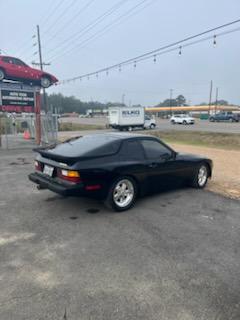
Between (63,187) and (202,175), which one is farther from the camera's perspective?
(202,175)

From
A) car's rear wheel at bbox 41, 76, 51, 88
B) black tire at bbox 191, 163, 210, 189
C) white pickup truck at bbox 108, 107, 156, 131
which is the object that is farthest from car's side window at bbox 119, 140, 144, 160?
white pickup truck at bbox 108, 107, 156, 131

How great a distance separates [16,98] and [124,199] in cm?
1274

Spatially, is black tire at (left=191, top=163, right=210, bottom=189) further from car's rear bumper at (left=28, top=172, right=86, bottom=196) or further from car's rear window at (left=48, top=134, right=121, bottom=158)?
car's rear bumper at (left=28, top=172, right=86, bottom=196)

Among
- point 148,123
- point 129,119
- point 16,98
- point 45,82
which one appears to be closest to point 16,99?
point 16,98

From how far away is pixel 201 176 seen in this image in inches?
262

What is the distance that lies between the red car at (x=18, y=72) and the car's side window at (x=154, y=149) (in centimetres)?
1328

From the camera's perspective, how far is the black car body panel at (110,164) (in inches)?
181

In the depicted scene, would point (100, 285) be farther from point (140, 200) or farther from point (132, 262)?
point (140, 200)

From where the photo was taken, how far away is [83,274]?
308 centimetres

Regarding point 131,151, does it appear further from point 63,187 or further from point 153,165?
point 63,187

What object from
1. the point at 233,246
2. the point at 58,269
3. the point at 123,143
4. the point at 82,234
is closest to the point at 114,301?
the point at 58,269

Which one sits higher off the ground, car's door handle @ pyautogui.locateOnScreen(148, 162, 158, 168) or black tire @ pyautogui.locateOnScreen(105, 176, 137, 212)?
car's door handle @ pyautogui.locateOnScreen(148, 162, 158, 168)

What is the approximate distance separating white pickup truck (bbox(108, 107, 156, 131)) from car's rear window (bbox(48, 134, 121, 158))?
27.7 m

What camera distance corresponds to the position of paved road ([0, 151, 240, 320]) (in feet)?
8.41
